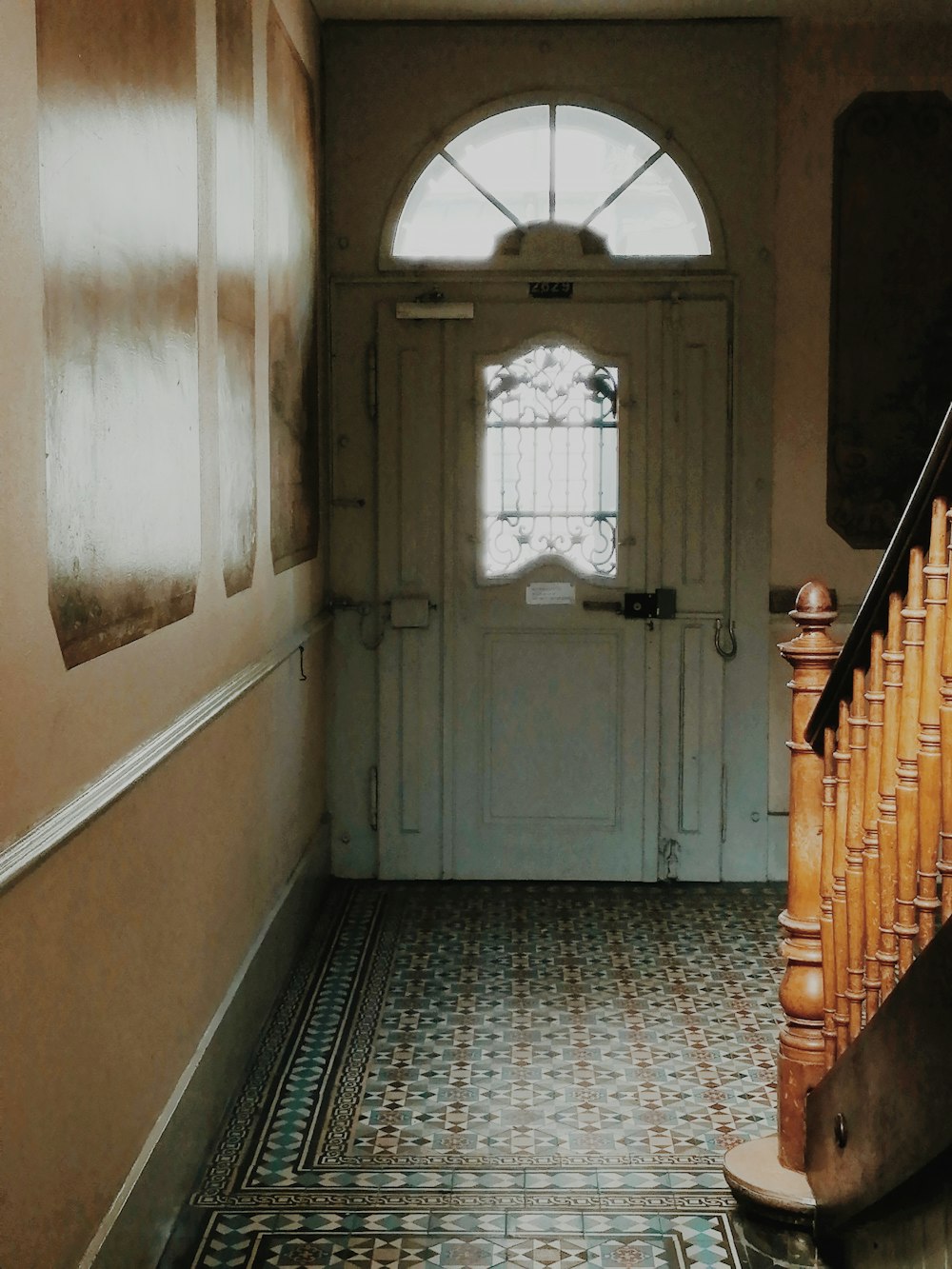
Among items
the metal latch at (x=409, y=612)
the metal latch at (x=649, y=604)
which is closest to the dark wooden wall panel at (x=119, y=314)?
the metal latch at (x=409, y=612)

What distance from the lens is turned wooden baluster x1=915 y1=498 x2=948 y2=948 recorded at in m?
2.52

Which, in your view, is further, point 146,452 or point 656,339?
point 656,339

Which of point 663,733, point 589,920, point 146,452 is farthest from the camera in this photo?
point 663,733

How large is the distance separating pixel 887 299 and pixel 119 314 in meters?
4.03

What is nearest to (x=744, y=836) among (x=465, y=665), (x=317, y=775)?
(x=465, y=665)

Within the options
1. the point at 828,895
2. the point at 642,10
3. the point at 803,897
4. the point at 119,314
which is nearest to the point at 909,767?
the point at 828,895

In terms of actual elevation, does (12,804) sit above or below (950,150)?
below

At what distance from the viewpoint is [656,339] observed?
19.9 ft

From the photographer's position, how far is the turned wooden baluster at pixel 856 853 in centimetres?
298

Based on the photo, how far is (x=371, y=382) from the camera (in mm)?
6133

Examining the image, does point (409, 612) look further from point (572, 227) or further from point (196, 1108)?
point (196, 1108)

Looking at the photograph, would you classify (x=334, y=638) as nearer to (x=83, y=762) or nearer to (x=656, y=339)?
(x=656, y=339)

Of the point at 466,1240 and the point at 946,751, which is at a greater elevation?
the point at 946,751

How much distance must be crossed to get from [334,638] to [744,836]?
1949mm
